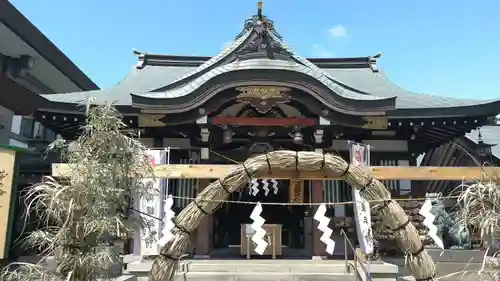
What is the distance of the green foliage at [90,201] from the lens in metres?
3.70

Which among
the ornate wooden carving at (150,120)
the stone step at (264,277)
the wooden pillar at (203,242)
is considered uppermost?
the ornate wooden carving at (150,120)

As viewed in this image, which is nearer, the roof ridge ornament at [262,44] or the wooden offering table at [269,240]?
the wooden offering table at [269,240]

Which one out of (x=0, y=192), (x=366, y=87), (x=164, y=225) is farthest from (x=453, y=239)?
(x=0, y=192)

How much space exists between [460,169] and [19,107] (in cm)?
1304

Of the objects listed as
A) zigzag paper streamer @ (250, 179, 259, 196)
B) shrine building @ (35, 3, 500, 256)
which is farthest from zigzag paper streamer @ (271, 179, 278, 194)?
zigzag paper streamer @ (250, 179, 259, 196)

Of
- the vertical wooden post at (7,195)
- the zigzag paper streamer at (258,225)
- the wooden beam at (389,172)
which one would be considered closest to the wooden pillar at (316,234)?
the wooden beam at (389,172)

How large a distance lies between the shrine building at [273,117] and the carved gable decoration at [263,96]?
0.02 m

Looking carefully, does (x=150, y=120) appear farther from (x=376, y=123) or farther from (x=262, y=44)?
(x=376, y=123)

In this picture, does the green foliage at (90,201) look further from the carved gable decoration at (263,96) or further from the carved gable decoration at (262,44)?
the carved gable decoration at (262,44)

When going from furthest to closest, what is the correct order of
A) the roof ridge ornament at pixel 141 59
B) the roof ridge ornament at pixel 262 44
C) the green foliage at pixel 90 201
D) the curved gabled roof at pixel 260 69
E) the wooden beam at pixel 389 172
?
the roof ridge ornament at pixel 141 59 → the roof ridge ornament at pixel 262 44 → the curved gabled roof at pixel 260 69 → the wooden beam at pixel 389 172 → the green foliage at pixel 90 201

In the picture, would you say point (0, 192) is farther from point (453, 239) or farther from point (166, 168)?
point (453, 239)

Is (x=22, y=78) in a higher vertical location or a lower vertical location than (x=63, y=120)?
higher

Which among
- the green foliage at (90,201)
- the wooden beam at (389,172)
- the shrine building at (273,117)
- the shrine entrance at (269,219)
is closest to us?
the green foliage at (90,201)

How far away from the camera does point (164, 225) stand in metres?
7.90
